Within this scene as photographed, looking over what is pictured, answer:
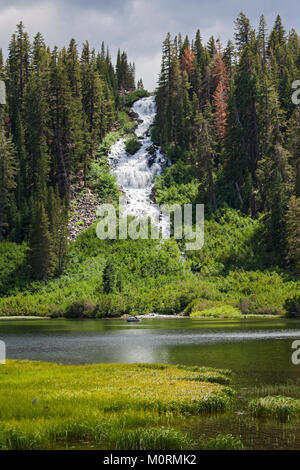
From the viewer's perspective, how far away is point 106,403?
58.3 ft

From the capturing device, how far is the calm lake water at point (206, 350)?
52.9 ft

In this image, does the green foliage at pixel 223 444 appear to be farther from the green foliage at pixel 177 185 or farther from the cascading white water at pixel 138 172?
the green foliage at pixel 177 185

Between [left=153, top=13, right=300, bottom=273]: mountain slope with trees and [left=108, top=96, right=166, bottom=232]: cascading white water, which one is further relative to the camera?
[left=108, top=96, right=166, bottom=232]: cascading white water

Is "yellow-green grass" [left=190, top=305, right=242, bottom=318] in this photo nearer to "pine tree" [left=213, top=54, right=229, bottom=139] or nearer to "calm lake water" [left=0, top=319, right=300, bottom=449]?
"calm lake water" [left=0, top=319, right=300, bottom=449]

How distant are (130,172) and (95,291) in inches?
1492

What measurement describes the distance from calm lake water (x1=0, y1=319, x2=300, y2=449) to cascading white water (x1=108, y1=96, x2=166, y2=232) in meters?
41.7

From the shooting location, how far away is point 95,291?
72.7 meters

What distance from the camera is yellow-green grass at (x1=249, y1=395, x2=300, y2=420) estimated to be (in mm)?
17469

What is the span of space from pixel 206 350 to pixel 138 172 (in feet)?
241

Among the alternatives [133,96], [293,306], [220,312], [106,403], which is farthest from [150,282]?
[133,96]

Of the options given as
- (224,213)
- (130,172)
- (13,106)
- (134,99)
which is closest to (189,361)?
(224,213)

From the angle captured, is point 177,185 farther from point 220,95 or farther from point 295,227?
point 295,227

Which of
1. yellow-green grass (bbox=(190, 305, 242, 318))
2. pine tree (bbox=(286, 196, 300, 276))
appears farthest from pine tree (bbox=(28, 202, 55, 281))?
pine tree (bbox=(286, 196, 300, 276))

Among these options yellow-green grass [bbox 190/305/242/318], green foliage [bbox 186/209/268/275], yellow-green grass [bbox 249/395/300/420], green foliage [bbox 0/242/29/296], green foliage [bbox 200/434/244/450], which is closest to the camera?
green foliage [bbox 200/434/244/450]
